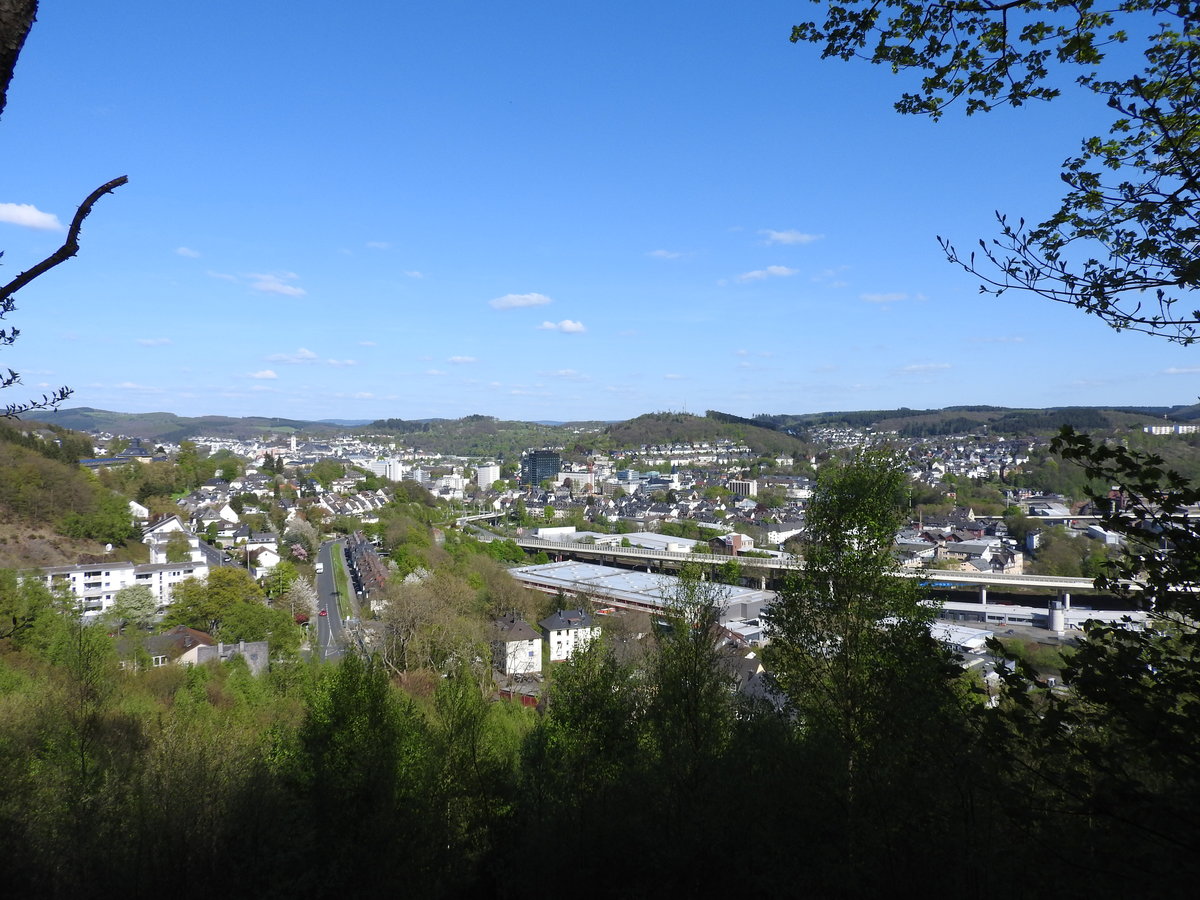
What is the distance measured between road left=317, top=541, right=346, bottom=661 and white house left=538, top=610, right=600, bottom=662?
5344 mm

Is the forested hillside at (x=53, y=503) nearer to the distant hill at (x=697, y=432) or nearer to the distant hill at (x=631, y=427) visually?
the distant hill at (x=631, y=427)

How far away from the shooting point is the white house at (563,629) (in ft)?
61.7

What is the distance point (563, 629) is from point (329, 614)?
26.3ft

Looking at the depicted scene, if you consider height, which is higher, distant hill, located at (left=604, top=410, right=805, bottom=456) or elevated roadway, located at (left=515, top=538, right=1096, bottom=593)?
distant hill, located at (left=604, top=410, right=805, bottom=456)

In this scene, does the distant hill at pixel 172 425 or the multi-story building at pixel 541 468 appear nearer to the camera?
the multi-story building at pixel 541 468

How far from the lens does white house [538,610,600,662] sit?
18.8m

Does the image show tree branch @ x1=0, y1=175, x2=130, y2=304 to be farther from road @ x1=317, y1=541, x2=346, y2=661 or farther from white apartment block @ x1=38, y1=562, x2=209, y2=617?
white apartment block @ x1=38, y1=562, x2=209, y2=617

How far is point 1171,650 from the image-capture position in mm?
1995

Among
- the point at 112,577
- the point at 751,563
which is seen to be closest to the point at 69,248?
the point at 112,577

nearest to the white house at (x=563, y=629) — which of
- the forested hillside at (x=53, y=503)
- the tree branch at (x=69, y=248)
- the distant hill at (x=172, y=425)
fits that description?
the forested hillside at (x=53, y=503)

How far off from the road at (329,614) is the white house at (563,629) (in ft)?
17.5

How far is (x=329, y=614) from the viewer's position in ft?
72.9

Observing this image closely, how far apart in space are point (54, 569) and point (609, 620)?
53.1ft

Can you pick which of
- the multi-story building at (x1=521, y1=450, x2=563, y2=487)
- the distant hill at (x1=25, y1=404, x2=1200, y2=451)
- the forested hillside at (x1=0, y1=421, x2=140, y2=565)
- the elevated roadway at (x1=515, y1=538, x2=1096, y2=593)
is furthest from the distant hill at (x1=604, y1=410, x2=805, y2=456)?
the forested hillside at (x1=0, y1=421, x2=140, y2=565)
